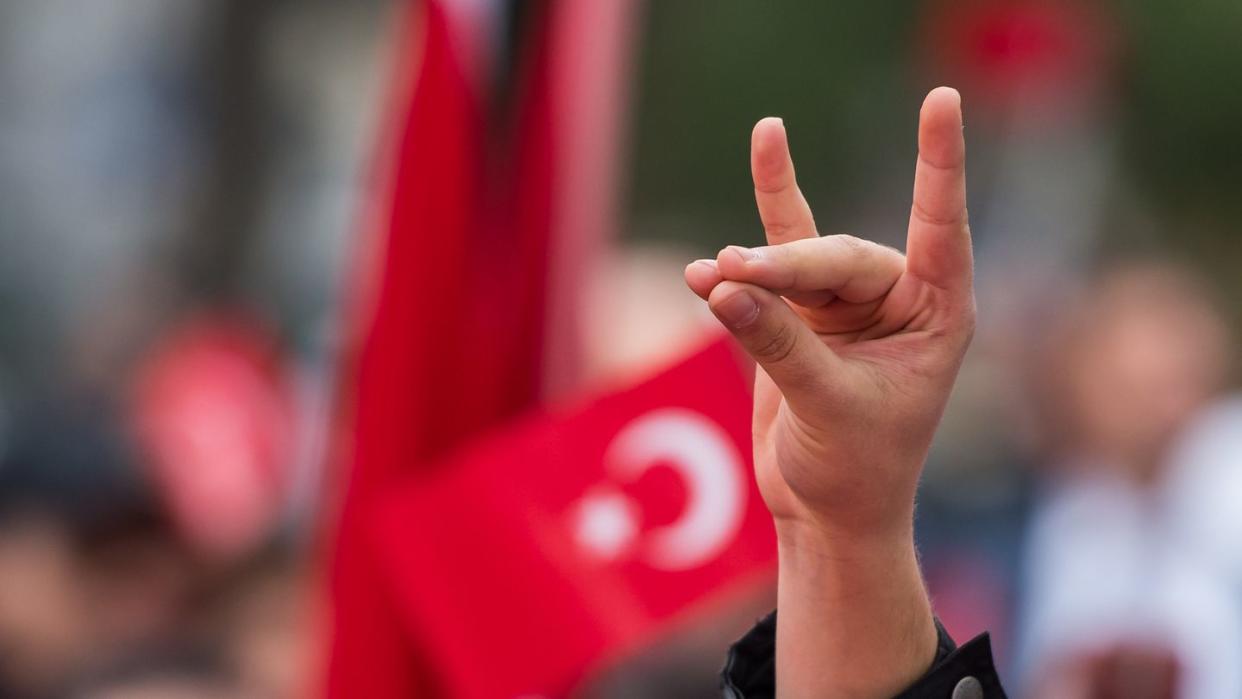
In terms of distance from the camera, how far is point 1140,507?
2604 millimetres

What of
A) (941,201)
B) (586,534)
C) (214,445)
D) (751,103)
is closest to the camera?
(941,201)

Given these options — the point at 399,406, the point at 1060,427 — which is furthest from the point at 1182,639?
the point at 399,406

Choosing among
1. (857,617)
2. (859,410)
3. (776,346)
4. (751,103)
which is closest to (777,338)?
(776,346)

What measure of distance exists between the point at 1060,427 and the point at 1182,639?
61 centimetres

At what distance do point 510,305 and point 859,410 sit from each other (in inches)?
35.7

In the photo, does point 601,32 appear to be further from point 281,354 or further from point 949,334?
point 281,354

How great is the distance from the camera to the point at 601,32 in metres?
1.86

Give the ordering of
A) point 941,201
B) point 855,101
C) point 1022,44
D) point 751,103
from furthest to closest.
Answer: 1. point 751,103
2. point 855,101
3. point 1022,44
4. point 941,201

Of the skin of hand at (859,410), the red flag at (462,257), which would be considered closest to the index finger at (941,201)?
the skin of hand at (859,410)

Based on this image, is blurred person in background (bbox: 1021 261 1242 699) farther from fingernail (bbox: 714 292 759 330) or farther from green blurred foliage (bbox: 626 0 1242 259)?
green blurred foliage (bbox: 626 0 1242 259)

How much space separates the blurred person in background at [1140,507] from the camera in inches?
97.7

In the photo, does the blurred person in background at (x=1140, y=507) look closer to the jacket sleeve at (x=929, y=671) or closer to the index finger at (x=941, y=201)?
the jacket sleeve at (x=929, y=671)

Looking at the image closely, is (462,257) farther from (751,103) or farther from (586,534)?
(751,103)

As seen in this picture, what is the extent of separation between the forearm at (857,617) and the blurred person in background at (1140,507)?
4.67 feet
